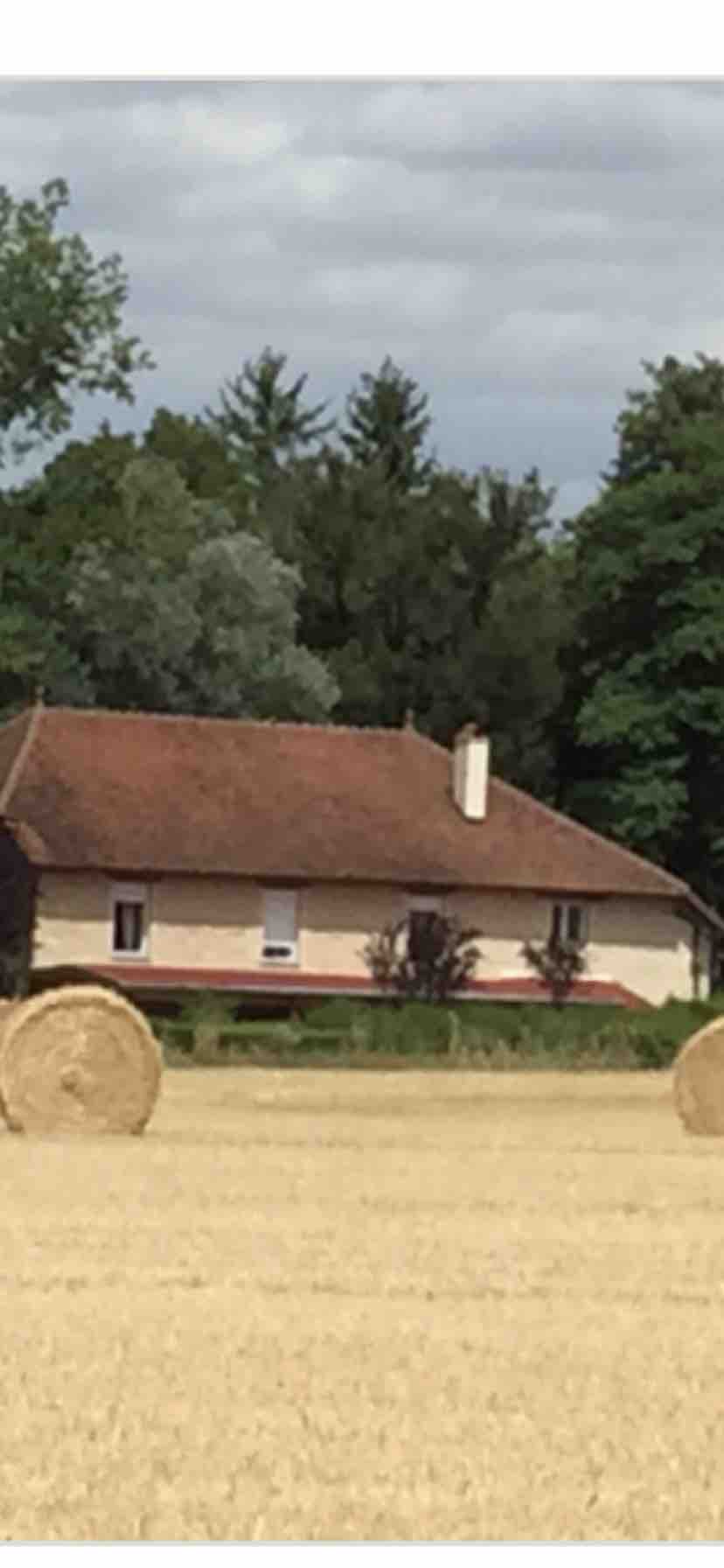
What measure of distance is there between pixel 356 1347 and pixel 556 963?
61.6 meters

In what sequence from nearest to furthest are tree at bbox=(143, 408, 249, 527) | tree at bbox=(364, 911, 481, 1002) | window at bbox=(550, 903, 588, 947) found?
1. tree at bbox=(364, 911, 481, 1002)
2. window at bbox=(550, 903, 588, 947)
3. tree at bbox=(143, 408, 249, 527)

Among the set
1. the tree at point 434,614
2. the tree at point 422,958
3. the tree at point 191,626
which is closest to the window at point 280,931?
the tree at point 422,958

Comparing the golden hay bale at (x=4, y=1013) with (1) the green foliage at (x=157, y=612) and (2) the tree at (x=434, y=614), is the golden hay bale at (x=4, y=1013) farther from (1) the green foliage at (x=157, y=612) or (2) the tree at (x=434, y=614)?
(2) the tree at (x=434, y=614)

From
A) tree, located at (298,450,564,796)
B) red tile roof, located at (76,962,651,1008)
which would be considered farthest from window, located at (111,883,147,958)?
tree, located at (298,450,564,796)

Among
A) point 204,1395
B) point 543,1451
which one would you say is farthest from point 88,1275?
point 543,1451

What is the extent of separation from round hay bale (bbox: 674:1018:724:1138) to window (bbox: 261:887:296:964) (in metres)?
42.0

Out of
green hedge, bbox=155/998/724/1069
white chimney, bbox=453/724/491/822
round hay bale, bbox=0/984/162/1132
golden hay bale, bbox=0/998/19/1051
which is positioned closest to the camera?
golden hay bale, bbox=0/998/19/1051

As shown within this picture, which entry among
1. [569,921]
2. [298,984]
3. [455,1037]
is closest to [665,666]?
[569,921]

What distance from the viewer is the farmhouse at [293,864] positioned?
76562 millimetres

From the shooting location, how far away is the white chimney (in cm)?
8062

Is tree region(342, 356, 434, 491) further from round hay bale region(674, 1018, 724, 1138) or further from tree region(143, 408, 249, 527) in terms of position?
round hay bale region(674, 1018, 724, 1138)

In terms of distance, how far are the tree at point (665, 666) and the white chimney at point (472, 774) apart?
13.7 feet
